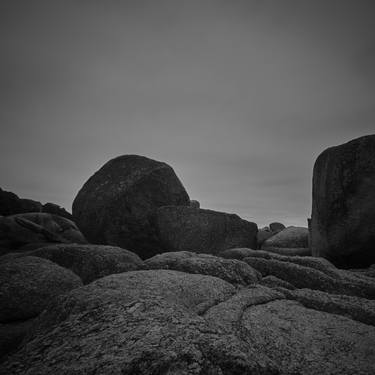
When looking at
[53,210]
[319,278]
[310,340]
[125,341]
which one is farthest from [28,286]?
[53,210]

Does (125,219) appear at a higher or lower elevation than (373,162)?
lower

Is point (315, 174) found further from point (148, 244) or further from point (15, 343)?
point (15, 343)

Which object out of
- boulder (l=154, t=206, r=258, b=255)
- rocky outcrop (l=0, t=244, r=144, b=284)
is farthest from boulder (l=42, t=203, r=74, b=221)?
rocky outcrop (l=0, t=244, r=144, b=284)

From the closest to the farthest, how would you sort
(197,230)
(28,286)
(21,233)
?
(28,286) → (197,230) → (21,233)

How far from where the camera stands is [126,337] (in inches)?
91.0

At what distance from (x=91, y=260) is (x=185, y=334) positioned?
190 inches

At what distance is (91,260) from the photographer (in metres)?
6.45

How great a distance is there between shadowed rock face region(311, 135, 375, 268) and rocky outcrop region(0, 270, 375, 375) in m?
4.55

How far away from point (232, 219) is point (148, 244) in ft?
12.6

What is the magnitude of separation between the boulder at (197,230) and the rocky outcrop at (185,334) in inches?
226

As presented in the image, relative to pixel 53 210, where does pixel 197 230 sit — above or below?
below

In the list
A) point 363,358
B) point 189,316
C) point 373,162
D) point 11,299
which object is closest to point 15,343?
point 11,299

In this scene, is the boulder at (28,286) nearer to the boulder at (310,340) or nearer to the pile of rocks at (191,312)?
the pile of rocks at (191,312)

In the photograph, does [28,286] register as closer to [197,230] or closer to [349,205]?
[197,230]
